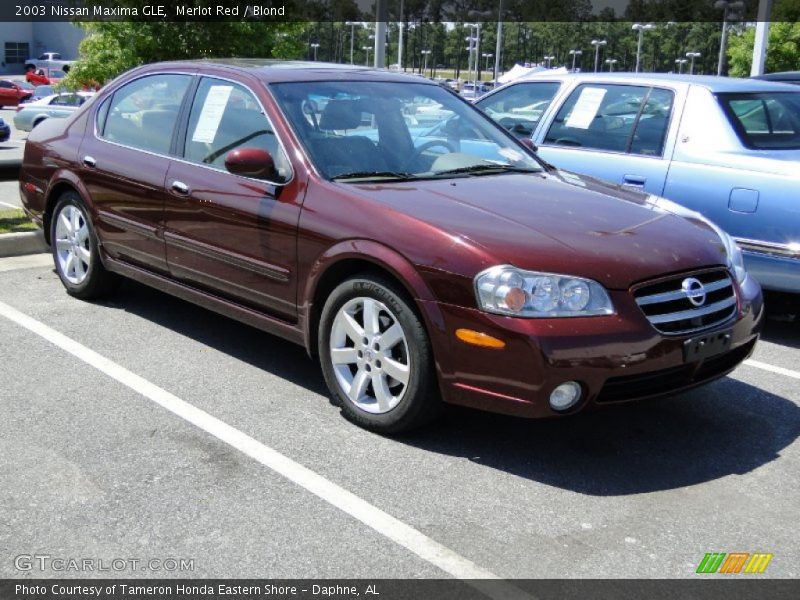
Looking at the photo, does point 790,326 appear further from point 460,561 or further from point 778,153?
point 460,561

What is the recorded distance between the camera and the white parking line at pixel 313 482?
3.27 meters

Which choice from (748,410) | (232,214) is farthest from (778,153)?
(232,214)

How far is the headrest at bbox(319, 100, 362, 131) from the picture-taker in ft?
16.6

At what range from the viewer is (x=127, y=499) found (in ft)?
12.2

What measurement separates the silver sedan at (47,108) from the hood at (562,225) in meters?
19.4

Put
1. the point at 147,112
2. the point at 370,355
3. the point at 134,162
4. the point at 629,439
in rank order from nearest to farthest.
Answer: the point at 370,355 < the point at 629,439 < the point at 134,162 < the point at 147,112

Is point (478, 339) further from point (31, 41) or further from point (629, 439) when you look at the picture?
point (31, 41)

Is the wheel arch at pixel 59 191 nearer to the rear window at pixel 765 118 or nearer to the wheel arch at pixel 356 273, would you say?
the wheel arch at pixel 356 273

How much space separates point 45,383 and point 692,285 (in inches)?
129

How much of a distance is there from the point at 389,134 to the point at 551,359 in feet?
6.07

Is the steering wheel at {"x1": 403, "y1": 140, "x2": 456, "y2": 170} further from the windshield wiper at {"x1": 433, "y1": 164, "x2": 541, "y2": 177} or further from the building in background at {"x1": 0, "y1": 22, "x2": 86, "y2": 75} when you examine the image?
the building in background at {"x1": 0, "y1": 22, "x2": 86, "y2": 75}

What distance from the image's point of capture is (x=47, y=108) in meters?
22.8

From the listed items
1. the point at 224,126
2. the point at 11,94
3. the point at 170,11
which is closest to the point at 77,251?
the point at 224,126

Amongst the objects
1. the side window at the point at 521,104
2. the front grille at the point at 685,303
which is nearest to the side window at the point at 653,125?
the side window at the point at 521,104
